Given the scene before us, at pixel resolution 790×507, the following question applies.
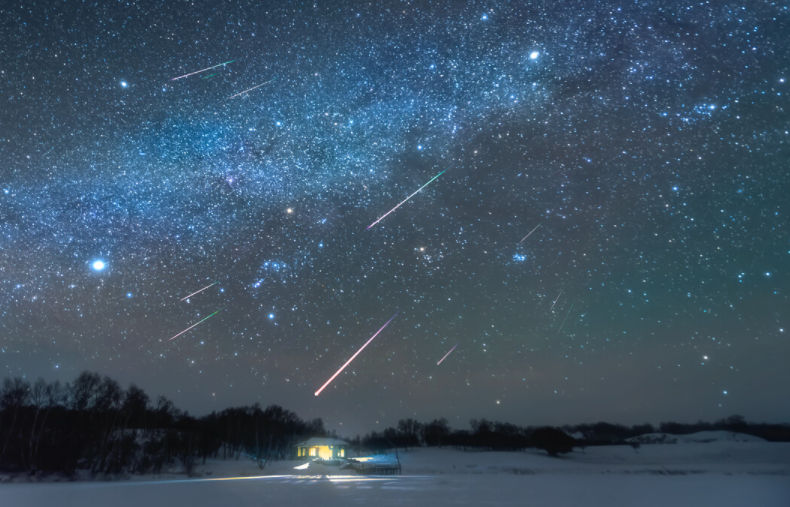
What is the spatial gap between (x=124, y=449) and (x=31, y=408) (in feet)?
29.5

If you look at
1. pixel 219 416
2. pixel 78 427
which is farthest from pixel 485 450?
pixel 78 427

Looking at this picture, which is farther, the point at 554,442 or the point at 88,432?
the point at 554,442

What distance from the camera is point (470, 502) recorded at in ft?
52.5

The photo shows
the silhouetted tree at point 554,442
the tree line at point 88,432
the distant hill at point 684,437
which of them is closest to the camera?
the tree line at point 88,432

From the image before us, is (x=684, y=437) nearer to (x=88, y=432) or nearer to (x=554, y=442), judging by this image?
(x=554, y=442)

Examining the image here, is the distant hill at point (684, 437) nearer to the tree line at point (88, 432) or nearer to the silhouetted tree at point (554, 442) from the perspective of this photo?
the silhouetted tree at point (554, 442)

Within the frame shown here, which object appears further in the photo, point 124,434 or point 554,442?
point 554,442

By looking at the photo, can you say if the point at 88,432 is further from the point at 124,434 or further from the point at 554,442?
the point at 554,442

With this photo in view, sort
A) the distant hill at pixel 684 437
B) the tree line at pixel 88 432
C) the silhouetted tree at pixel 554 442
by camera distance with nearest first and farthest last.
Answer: the tree line at pixel 88 432 < the silhouetted tree at pixel 554 442 < the distant hill at pixel 684 437

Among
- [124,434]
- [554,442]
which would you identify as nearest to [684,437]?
[554,442]

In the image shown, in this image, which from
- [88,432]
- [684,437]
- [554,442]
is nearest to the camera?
[88,432]

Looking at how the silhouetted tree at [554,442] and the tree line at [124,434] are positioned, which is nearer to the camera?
the tree line at [124,434]

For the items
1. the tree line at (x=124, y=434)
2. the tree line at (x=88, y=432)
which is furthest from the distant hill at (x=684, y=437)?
the tree line at (x=88, y=432)

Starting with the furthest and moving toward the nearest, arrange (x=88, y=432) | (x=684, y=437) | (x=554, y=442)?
(x=684, y=437)
(x=554, y=442)
(x=88, y=432)
